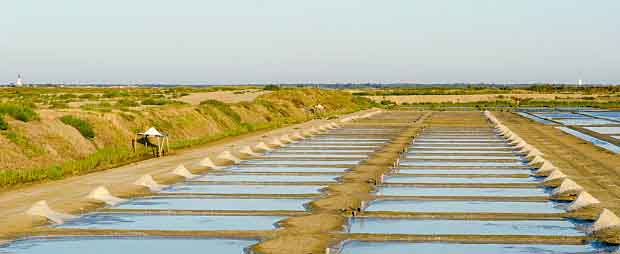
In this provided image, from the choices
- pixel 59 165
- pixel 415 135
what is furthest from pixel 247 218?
pixel 415 135

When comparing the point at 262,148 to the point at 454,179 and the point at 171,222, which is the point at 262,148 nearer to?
the point at 454,179

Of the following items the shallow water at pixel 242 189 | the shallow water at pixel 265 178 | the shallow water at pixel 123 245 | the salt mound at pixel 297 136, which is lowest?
the salt mound at pixel 297 136

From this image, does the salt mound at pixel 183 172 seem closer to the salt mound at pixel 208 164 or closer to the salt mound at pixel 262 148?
the salt mound at pixel 208 164

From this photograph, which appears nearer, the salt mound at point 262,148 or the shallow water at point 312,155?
the shallow water at point 312,155

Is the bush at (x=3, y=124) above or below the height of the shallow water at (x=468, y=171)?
above

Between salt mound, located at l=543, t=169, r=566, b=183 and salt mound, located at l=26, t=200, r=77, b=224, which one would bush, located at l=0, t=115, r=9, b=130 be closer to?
salt mound, located at l=26, t=200, r=77, b=224

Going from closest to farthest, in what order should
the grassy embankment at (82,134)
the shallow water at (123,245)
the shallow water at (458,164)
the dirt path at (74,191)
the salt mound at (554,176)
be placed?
the shallow water at (123,245)
the dirt path at (74,191)
the salt mound at (554,176)
the grassy embankment at (82,134)
the shallow water at (458,164)

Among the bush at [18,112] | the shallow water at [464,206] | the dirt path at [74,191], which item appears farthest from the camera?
the bush at [18,112]

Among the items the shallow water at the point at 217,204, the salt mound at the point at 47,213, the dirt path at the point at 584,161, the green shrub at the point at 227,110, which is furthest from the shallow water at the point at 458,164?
the green shrub at the point at 227,110

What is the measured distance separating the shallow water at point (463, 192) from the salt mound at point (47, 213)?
554cm

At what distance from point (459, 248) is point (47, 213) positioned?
576 cm

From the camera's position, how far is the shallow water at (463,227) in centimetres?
1170

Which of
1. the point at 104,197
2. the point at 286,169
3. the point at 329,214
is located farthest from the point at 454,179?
the point at 104,197

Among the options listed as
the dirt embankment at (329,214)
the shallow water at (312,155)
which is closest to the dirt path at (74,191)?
the shallow water at (312,155)
